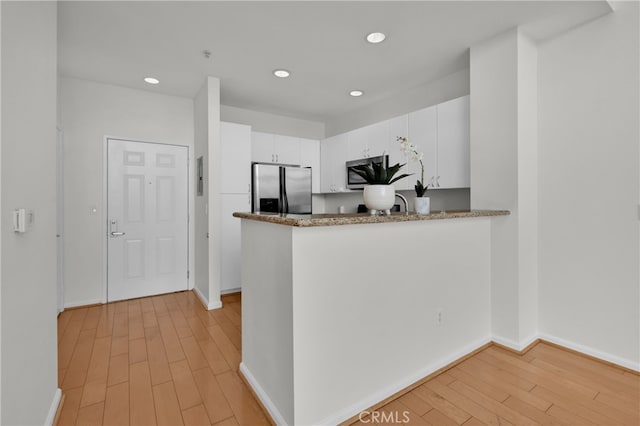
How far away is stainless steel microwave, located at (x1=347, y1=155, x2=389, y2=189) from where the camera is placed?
3801mm

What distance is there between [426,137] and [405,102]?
36.2 inches

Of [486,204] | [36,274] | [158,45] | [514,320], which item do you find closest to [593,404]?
[514,320]

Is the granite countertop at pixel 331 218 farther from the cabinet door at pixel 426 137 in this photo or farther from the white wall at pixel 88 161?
the white wall at pixel 88 161

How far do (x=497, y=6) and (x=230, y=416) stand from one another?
10.2 ft

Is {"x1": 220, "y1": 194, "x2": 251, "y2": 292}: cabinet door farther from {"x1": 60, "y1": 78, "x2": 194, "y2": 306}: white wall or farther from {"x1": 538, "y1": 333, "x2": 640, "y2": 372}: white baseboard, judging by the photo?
{"x1": 538, "y1": 333, "x2": 640, "y2": 372}: white baseboard

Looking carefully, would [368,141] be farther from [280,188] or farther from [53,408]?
[53,408]

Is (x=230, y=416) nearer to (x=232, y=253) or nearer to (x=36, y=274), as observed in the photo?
(x=36, y=274)

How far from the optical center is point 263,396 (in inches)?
70.1

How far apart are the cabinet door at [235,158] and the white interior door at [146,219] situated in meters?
0.64

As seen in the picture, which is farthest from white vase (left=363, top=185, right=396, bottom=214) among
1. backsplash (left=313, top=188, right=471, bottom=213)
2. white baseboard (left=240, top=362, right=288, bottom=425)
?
backsplash (left=313, top=188, right=471, bottom=213)

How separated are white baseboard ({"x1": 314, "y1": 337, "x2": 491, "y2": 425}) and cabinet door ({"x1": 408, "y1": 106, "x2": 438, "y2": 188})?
1682 millimetres

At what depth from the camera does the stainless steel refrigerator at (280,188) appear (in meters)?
4.16

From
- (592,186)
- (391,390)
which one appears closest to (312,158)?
(592,186)

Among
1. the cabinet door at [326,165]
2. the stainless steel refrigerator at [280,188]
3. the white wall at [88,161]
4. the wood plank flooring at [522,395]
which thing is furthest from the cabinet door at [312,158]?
the wood plank flooring at [522,395]
